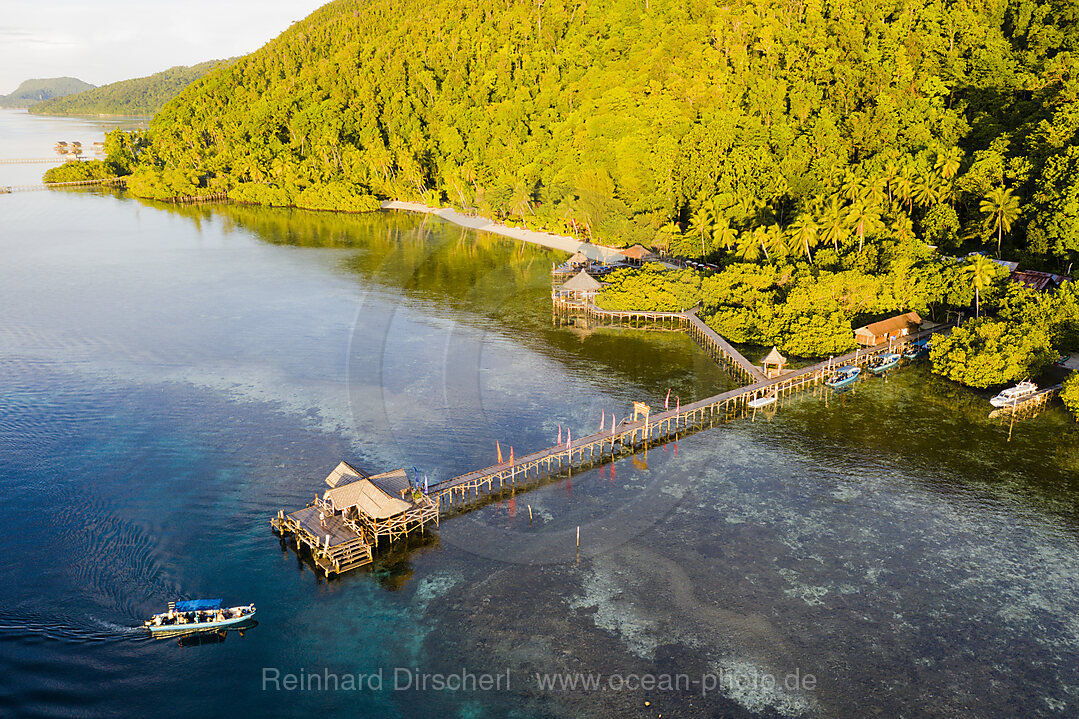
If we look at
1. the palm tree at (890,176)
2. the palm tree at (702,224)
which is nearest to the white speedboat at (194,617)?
the palm tree at (702,224)

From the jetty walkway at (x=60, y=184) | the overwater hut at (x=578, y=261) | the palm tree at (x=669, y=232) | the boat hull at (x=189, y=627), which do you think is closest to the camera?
the boat hull at (x=189, y=627)

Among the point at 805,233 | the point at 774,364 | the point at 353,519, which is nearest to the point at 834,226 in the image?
the point at 805,233

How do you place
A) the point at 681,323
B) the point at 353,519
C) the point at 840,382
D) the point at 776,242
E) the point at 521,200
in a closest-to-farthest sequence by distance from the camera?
1. the point at 353,519
2. the point at 840,382
3. the point at 681,323
4. the point at 776,242
5. the point at 521,200

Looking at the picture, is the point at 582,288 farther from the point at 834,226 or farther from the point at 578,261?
the point at 834,226

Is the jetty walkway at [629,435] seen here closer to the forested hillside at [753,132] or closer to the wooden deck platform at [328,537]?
the wooden deck platform at [328,537]

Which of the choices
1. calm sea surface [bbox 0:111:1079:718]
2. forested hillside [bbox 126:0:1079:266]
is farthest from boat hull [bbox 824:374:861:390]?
forested hillside [bbox 126:0:1079:266]

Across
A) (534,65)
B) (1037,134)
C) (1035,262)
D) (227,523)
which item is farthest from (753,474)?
(534,65)

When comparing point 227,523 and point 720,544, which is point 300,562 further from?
point 720,544
